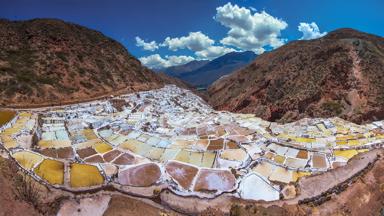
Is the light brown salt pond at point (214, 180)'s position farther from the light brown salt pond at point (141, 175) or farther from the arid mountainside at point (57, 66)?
the arid mountainside at point (57, 66)

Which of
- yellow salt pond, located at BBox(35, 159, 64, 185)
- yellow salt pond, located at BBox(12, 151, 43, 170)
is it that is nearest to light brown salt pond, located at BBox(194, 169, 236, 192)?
yellow salt pond, located at BBox(35, 159, 64, 185)

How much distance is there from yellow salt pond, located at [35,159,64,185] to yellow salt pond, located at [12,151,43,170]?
42 centimetres

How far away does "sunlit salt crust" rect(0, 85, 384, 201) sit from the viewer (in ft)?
46.8

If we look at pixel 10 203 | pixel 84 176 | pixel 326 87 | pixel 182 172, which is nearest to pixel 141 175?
pixel 182 172

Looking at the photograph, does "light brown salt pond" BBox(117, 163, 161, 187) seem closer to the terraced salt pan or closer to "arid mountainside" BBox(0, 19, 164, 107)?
the terraced salt pan

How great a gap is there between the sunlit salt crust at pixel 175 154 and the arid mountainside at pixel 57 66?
14333 mm

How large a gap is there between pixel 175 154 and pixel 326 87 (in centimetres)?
3137

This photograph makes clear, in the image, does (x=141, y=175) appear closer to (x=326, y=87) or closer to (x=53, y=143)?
(x=53, y=143)

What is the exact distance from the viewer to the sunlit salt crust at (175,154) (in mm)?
14250

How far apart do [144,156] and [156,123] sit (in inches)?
307

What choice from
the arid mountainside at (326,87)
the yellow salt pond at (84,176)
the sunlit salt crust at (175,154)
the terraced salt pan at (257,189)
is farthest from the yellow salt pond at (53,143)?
the arid mountainside at (326,87)

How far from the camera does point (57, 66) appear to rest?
48.0 metres

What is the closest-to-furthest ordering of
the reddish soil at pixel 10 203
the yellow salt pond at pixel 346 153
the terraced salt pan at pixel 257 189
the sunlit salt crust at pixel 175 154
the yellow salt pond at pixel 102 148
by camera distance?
the reddish soil at pixel 10 203
the terraced salt pan at pixel 257 189
the sunlit salt crust at pixel 175 154
the yellow salt pond at pixel 102 148
the yellow salt pond at pixel 346 153

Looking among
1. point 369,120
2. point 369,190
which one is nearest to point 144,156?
point 369,190
